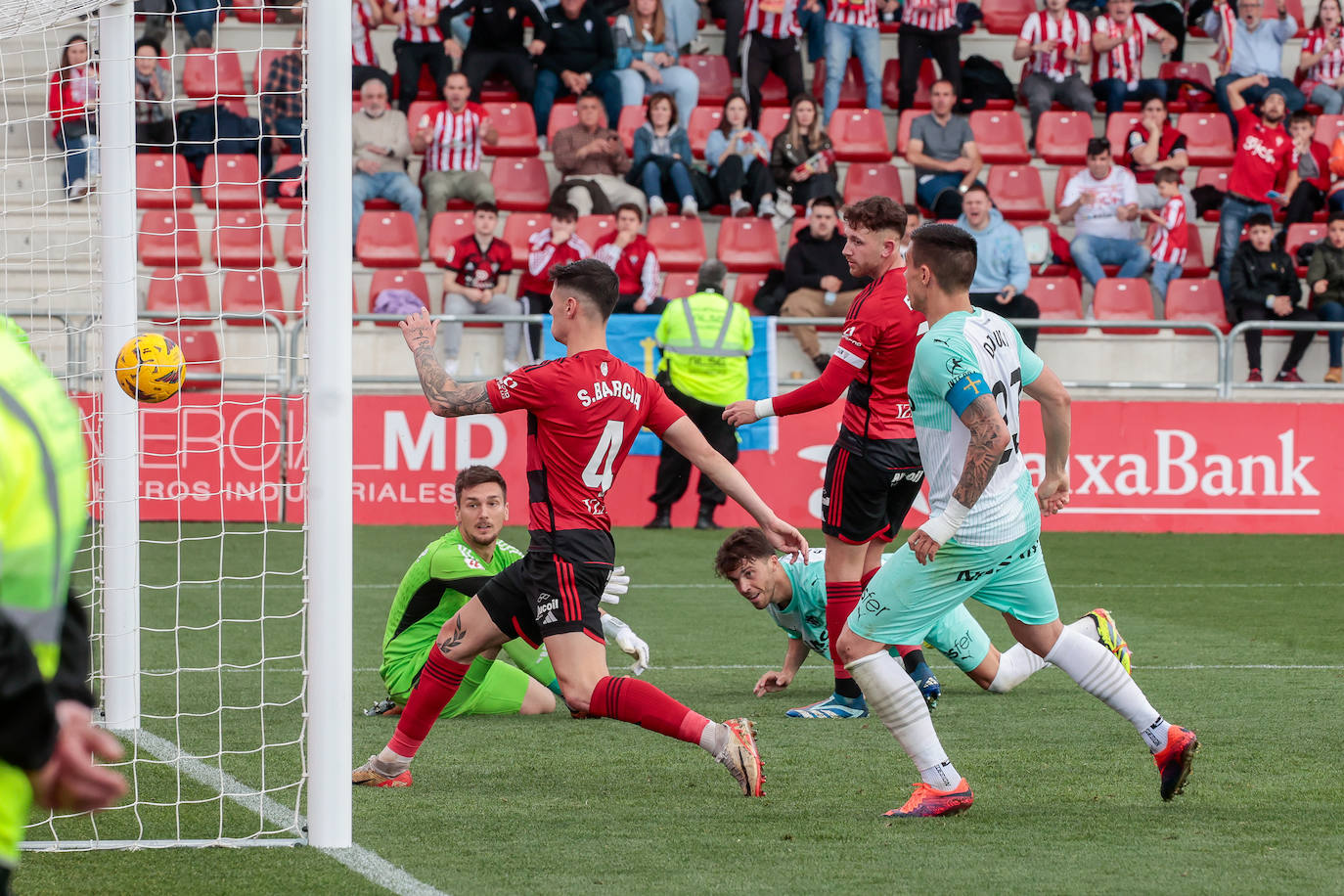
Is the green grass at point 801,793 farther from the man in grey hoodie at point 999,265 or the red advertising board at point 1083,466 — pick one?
the man in grey hoodie at point 999,265

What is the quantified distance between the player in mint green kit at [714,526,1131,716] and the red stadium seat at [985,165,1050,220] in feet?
35.0

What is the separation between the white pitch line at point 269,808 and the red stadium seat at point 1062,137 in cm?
1372

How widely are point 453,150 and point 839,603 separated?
10756 mm

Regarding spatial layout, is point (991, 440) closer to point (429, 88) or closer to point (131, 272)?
point (131, 272)

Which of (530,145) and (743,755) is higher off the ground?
(530,145)

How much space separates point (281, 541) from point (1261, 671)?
7.85m

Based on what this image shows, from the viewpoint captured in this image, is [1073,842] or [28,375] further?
[1073,842]

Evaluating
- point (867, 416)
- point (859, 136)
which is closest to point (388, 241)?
point (859, 136)

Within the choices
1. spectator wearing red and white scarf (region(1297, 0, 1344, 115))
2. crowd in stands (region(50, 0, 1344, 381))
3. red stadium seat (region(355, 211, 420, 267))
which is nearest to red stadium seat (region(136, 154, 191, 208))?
crowd in stands (region(50, 0, 1344, 381))

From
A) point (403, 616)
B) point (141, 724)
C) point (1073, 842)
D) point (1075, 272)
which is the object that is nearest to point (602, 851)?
point (1073, 842)

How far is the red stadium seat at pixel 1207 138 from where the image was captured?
18.0 metres

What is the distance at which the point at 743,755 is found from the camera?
5.07m

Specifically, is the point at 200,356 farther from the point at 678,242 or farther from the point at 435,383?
the point at 435,383

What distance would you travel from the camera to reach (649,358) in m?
14.0
